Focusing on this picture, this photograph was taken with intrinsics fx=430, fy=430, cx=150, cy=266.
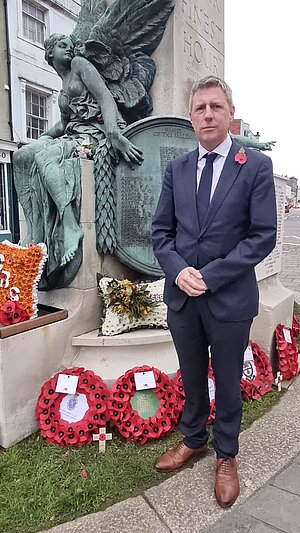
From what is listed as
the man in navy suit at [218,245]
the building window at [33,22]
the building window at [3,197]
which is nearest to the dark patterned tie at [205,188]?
the man in navy suit at [218,245]

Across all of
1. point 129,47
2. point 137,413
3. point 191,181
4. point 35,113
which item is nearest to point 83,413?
point 137,413

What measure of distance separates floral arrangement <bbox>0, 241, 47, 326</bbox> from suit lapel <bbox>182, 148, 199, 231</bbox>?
1.24 meters

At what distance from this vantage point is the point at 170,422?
104 inches

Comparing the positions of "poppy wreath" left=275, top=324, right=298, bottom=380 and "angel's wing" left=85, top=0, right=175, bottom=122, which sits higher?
"angel's wing" left=85, top=0, right=175, bottom=122

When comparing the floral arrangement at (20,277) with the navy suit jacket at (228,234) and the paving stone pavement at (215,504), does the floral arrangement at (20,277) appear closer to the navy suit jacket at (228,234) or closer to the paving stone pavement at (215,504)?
the navy suit jacket at (228,234)

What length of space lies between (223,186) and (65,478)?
166cm

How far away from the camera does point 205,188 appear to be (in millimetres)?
1920

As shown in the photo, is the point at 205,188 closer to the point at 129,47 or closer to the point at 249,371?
the point at 249,371

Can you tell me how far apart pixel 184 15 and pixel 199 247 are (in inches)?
111

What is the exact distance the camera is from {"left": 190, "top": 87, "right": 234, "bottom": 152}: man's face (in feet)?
6.03

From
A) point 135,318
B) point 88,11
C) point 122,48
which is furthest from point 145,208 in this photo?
point 88,11

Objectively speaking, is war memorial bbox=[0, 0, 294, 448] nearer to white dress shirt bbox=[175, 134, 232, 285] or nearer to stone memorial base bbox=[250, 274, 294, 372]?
stone memorial base bbox=[250, 274, 294, 372]

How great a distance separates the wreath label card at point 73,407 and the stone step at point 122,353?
25cm

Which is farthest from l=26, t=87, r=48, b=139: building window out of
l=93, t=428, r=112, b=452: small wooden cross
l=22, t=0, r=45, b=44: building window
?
l=93, t=428, r=112, b=452: small wooden cross
